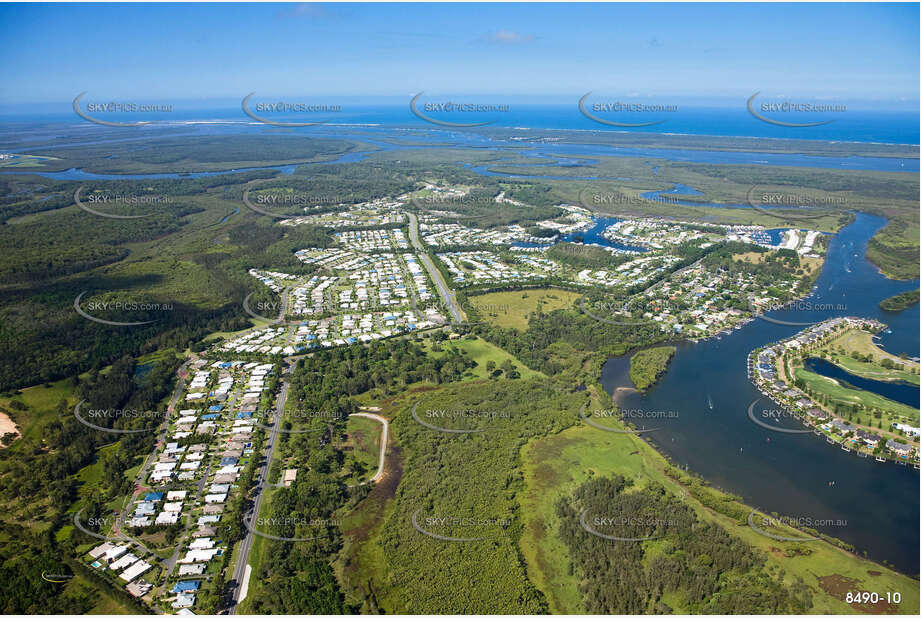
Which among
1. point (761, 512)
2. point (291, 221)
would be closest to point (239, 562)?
point (761, 512)

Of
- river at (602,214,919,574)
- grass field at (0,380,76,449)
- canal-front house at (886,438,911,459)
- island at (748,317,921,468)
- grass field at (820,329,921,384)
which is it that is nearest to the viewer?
river at (602,214,919,574)

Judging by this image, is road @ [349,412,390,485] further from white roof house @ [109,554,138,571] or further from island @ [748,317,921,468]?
island @ [748,317,921,468]

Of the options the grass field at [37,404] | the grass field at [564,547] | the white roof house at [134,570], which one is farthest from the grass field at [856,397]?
the grass field at [37,404]

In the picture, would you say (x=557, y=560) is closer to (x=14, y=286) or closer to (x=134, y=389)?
(x=134, y=389)

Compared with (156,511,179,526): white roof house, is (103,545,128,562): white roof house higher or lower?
lower

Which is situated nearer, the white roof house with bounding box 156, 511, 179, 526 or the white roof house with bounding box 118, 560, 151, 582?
the white roof house with bounding box 118, 560, 151, 582

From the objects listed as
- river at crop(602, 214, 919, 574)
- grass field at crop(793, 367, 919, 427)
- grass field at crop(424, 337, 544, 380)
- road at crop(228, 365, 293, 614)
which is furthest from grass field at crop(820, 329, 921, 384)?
road at crop(228, 365, 293, 614)

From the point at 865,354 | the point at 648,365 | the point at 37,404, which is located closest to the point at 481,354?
the point at 648,365
